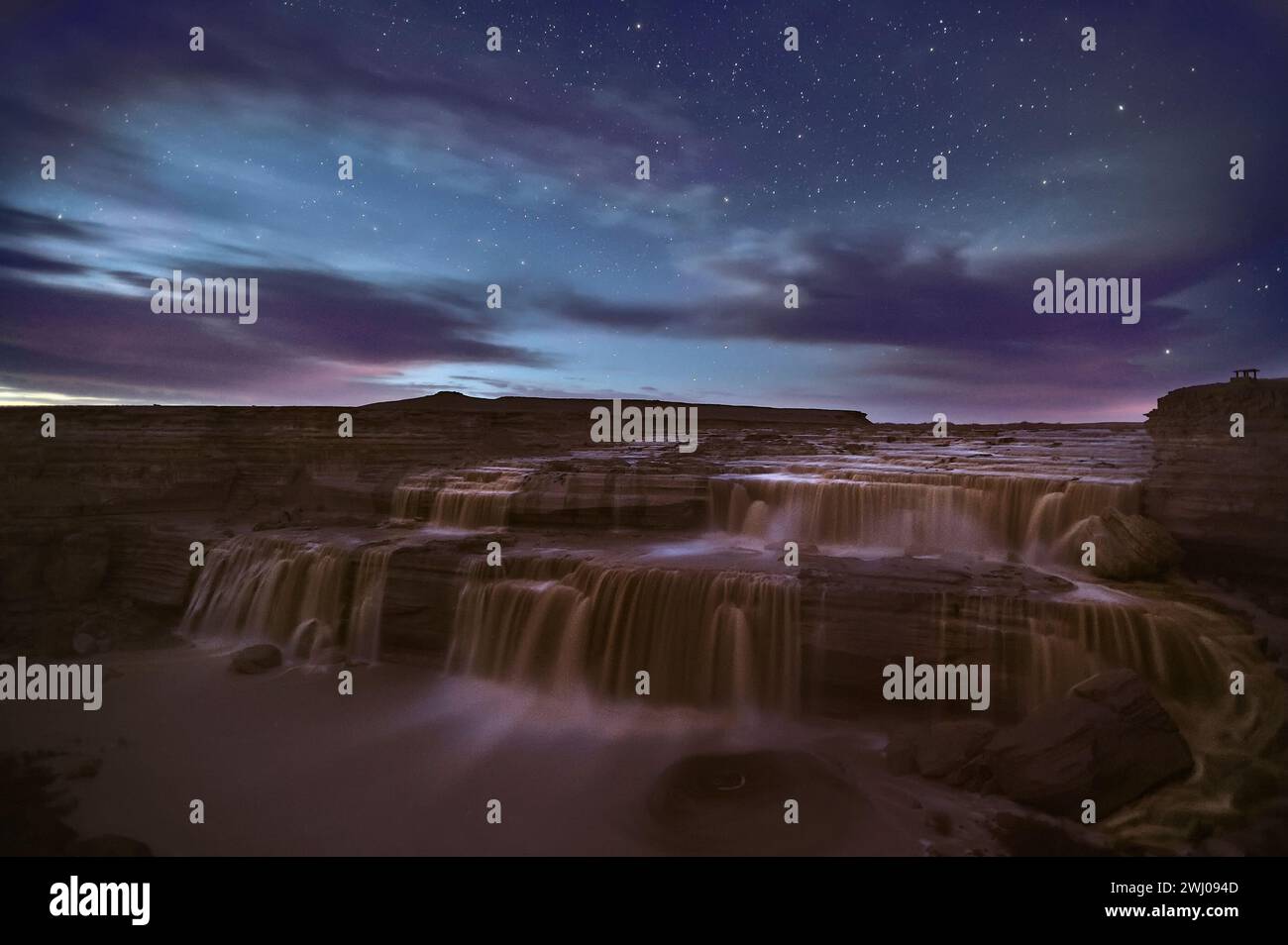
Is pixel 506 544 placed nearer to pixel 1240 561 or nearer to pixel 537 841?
pixel 537 841

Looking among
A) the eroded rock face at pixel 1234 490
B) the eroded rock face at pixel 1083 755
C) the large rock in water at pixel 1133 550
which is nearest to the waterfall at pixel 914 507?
the eroded rock face at pixel 1234 490

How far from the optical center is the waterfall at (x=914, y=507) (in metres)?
15.8

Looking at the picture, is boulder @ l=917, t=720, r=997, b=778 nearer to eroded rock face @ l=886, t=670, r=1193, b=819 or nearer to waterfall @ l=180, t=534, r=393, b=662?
eroded rock face @ l=886, t=670, r=1193, b=819

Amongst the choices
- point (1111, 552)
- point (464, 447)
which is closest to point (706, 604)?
point (1111, 552)

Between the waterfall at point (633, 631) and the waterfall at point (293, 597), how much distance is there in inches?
111

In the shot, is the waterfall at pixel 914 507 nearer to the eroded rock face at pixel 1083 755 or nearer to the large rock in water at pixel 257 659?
the eroded rock face at pixel 1083 755

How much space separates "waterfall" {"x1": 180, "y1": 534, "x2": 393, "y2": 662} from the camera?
15047mm

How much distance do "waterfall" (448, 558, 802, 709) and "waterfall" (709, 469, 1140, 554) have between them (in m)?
6.40

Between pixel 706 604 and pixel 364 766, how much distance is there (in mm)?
6593

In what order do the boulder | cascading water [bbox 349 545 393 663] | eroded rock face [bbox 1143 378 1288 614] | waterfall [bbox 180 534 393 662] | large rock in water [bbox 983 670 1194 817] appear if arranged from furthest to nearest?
waterfall [bbox 180 534 393 662], cascading water [bbox 349 545 393 663], eroded rock face [bbox 1143 378 1288 614], the boulder, large rock in water [bbox 983 670 1194 817]

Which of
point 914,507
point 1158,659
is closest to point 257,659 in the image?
point 914,507

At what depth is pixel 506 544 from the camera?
1625cm

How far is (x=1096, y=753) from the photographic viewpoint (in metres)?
7.86

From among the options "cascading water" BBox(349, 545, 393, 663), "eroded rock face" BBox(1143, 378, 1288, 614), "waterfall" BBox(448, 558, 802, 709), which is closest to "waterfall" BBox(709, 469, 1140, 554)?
"eroded rock face" BBox(1143, 378, 1288, 614)
